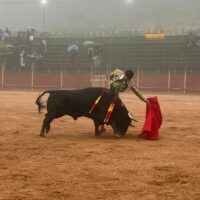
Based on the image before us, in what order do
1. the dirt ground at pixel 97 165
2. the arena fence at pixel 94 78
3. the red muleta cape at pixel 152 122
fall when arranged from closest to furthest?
the dirt ground at pixel 97 165 → the red muleta cape at pixel 152 122 → the arena fence at pixel 94 78

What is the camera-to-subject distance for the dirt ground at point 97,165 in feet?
17.5

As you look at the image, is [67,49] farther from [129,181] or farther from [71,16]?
[71,16]

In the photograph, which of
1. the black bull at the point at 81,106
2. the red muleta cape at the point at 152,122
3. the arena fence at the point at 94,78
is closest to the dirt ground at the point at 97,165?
the red muleta cape at the point at 152,122

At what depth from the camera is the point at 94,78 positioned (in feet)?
110

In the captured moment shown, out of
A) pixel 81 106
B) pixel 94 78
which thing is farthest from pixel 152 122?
pixel 94 78

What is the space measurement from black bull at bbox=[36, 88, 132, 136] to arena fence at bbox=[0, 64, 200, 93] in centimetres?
2092

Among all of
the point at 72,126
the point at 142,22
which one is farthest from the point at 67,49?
the point at 142,22

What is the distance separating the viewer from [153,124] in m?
9.93

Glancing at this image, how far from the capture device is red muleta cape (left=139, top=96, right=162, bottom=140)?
9.73m

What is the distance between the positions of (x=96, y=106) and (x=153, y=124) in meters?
1.18

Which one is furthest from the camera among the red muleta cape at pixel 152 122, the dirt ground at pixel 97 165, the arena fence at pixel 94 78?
the arena fence at pixel 94 78

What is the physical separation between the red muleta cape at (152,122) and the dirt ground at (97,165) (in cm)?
21

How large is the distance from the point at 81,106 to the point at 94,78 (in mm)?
23801

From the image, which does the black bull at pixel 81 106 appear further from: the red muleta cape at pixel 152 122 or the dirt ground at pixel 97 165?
the red muleta cape at pixel 152 122
